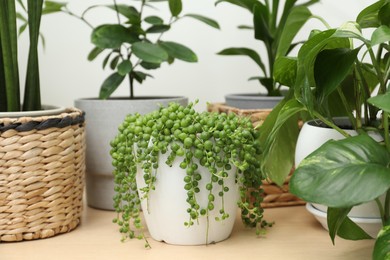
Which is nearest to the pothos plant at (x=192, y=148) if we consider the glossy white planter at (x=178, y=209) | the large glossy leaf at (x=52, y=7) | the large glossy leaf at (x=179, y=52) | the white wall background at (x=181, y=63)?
the glossy white planter at (x=178, y=209)

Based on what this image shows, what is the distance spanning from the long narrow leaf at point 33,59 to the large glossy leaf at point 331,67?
492mm

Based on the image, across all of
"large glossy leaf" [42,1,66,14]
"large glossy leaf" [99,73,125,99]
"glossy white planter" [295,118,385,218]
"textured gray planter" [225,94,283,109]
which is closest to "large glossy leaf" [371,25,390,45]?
"glossy white planter" [295,118,385,218]

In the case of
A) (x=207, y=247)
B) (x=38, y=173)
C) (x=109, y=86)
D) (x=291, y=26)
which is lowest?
(x=207, y=247)

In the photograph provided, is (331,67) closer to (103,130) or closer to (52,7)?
(103,130)

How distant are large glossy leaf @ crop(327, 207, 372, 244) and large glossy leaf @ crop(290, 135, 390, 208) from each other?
0.11m

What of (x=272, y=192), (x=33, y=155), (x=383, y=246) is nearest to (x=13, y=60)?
(x=33, y=155)

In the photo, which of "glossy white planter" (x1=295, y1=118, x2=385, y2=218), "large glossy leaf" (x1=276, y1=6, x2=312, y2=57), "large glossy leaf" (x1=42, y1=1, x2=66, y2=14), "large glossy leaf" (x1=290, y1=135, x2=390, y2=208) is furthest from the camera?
"large glossy leaf" (x1=42, y1=1, x2=66, y2=14)

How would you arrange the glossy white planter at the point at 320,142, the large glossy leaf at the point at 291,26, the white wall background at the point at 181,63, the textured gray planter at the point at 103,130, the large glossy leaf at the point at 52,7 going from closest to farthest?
the glossy white planter at the point at 320,142, the large glossy leaf at the point at 291,26, the textured gray planter at the point at 103,130, the large glossy leaf at the point at 52,7, the white wall background at the point at 181,63

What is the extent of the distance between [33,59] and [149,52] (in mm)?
211

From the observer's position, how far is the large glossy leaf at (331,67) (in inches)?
29.7

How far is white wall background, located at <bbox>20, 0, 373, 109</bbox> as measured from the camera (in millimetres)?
Result: 1426

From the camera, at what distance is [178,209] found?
0.88 meters

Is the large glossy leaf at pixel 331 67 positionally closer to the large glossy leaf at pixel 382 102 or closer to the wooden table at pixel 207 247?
the large glossy leaf at pixel 382 102

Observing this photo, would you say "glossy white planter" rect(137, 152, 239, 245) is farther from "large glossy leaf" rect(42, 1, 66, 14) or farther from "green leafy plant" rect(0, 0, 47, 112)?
"large glossy leaf" rect(42, 1, 66, 14)
